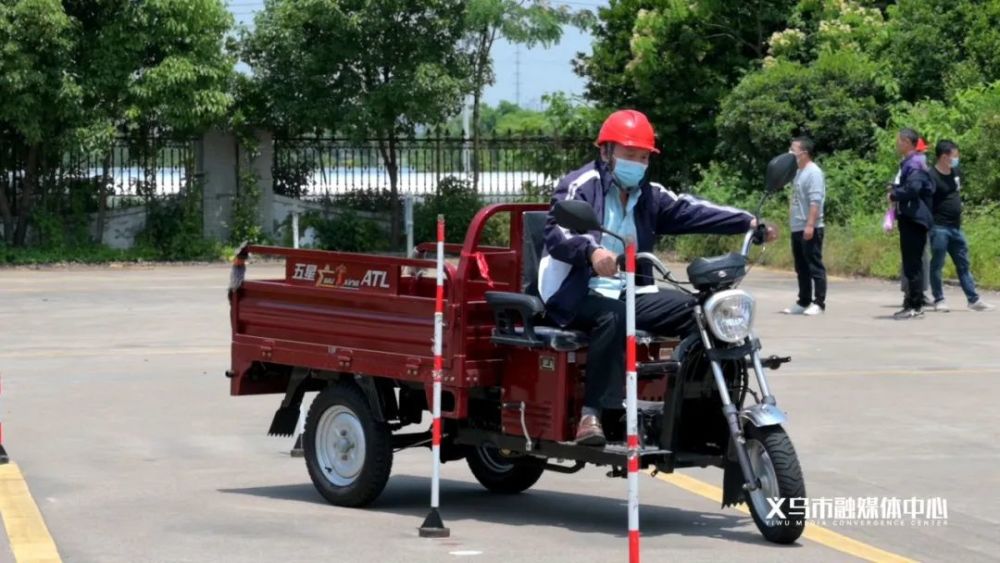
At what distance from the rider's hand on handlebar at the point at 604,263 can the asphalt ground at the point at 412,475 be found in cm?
130

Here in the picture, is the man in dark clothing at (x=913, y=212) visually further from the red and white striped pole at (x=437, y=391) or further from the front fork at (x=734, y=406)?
Answer: the red and white striped pole at (x=437, y=391)

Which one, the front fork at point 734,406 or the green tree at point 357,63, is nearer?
the front fork at point 734,406

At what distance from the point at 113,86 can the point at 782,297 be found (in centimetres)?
1291

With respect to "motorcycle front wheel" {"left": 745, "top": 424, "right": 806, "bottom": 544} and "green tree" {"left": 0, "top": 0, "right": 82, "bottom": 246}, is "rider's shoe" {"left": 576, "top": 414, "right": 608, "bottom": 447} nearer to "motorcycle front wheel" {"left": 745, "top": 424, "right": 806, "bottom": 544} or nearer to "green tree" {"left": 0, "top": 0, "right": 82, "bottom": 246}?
"motorcycle front wheel" {"left": 745, "top": 424, "right": 806, "bottom": 544}

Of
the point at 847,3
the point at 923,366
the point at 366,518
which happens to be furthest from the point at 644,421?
the point at 847,3

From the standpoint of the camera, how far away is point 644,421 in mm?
8336

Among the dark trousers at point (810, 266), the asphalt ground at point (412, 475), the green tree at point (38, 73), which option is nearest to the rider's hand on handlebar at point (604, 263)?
the asphalt ground at point (412, 475)

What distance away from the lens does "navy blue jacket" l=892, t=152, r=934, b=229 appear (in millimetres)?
18781

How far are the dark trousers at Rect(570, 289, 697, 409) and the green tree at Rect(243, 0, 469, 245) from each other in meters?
23.0

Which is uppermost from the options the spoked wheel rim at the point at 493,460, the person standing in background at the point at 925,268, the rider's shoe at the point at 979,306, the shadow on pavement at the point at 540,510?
the person standing in background at the point at 925,268

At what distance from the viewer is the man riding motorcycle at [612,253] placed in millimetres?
8250

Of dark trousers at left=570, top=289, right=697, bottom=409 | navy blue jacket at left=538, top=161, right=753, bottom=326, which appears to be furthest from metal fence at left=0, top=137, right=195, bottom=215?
dark trousers at left=570, top=289, right=697, bottom=409

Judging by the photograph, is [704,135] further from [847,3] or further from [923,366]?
[923,366]

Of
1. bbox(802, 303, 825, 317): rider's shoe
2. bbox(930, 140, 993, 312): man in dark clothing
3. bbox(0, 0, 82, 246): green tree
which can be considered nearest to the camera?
bbox(930, 140, 993, 312): man in dark clothing
